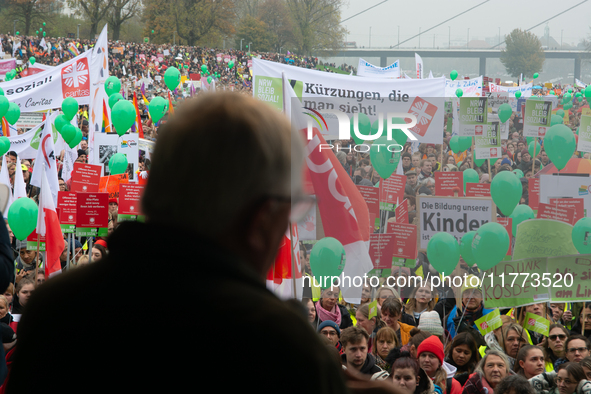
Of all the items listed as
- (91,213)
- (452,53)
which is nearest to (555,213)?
(91,213)

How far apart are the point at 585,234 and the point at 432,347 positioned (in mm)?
1770

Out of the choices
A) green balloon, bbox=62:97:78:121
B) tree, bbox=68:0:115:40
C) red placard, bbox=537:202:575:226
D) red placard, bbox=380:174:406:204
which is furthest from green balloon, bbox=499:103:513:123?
tree, bbox=68:0:115:40

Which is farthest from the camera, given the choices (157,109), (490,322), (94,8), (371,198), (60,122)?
(94,8)

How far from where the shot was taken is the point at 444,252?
567cm

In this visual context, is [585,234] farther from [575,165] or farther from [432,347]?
[575,165]

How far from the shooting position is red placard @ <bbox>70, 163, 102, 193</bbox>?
6.73m

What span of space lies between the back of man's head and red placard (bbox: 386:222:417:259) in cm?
524

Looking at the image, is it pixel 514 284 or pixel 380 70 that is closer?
pixel 514 284

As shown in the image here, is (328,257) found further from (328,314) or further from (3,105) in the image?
(3,105)

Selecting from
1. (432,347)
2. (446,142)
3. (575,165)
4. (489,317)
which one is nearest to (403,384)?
(432,347)

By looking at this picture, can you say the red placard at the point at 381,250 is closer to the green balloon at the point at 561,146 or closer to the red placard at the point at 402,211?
the red placard at the point at 402,211

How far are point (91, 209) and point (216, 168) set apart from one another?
17.7 ft

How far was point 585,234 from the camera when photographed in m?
5.05

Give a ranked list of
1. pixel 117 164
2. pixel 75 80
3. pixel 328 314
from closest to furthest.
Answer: pixel 328 314 < pixel 117 164 < pixel 75 80
